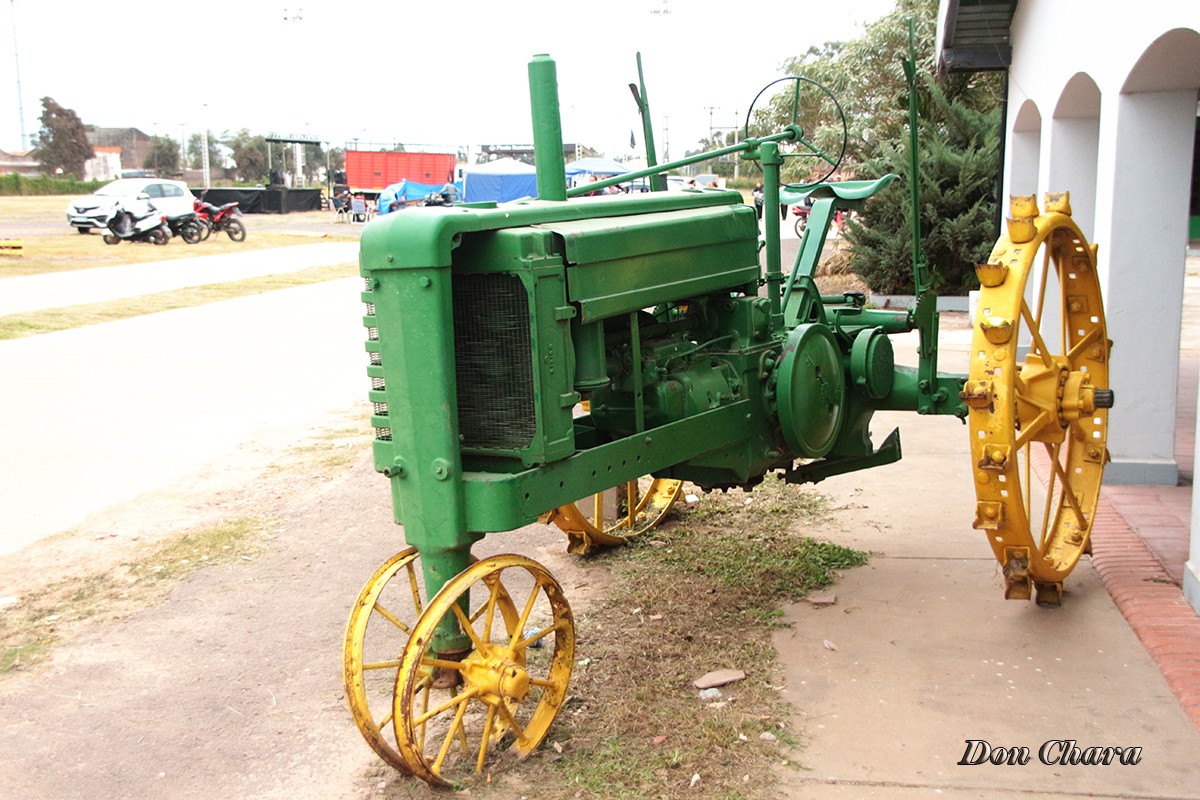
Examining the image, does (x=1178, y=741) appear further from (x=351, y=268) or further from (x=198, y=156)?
(x=198, y=156)

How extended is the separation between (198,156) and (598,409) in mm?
105349

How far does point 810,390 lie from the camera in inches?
173

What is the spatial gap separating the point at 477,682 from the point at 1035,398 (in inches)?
91.7

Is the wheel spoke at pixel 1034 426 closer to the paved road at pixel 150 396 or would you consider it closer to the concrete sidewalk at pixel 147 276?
the paved road at pixel 150 396

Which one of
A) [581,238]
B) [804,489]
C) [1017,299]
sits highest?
[581,238]

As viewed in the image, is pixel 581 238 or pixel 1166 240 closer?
pixel 581 238

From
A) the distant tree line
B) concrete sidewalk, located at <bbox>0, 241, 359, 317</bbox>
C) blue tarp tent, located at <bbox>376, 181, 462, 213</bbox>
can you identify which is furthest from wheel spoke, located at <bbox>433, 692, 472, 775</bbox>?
the distant tree line

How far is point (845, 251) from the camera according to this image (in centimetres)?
1670

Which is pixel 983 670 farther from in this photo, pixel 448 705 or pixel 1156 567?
pixel 448 705

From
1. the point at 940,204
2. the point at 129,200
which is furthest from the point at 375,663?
the point at 129,200

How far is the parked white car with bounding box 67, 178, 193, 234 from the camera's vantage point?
27578mm

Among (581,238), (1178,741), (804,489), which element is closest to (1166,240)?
(804,489)

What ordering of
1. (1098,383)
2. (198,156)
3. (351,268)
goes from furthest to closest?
(198,156) < (351,268) < (1098,383)

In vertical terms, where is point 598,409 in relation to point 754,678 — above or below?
above
